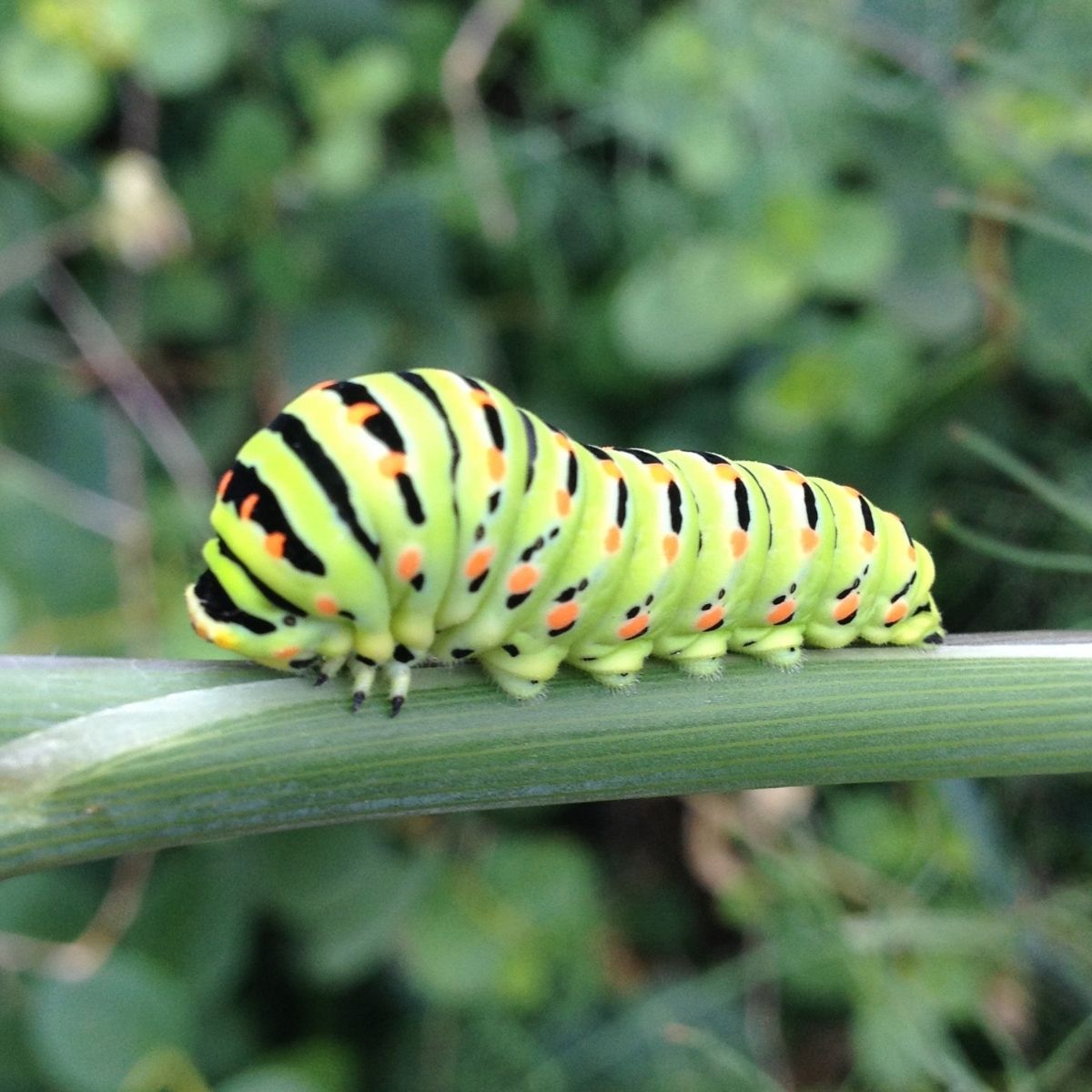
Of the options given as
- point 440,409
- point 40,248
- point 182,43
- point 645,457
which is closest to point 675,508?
point 645,457

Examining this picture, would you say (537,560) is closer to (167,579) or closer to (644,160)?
(167,579)

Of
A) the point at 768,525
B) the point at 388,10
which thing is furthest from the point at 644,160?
the point at 768,525

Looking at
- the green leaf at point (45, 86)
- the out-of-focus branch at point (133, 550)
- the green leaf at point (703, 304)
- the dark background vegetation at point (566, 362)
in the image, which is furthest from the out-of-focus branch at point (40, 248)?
the green leaf at point (703, 304)

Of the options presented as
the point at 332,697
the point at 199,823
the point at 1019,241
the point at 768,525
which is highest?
the point at 1019,241

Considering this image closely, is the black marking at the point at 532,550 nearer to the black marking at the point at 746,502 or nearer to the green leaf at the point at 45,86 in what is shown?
the black marking at the point at 746,502

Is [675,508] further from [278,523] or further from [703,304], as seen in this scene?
[703,304]

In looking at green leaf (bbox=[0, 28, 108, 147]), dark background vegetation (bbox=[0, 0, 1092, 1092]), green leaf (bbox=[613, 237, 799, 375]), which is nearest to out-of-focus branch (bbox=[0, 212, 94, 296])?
dark background vegetation (bbox=[0, 0, 1092, 1092])

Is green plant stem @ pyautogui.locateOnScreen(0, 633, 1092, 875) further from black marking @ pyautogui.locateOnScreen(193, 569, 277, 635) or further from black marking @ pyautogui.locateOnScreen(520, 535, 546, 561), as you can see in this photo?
black marking @ pyautogui.locateOnScreen(520, 535, 546, 561)
